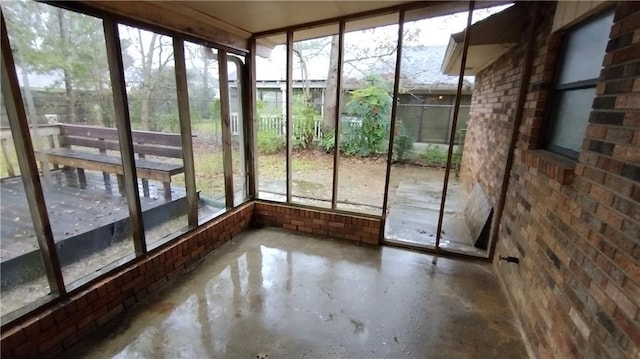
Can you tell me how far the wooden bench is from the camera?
2010 millimetres

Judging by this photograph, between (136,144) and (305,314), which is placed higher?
(136,144)

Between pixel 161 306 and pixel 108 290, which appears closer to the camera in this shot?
pixel 108 290

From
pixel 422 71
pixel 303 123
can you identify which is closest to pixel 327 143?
pixel 303 123

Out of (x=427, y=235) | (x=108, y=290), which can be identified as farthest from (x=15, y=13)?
(x=427, y=235)

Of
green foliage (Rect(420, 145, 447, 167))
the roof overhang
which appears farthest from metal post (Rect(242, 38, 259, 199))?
green foliage (Rect(420, 145, 447, 167))

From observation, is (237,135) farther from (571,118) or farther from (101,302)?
(571,118)

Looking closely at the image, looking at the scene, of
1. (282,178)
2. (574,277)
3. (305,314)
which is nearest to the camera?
(574,277)

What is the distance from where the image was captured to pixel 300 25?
310 centimetres

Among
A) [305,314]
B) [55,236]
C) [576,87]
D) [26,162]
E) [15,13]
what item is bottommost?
[305,314]

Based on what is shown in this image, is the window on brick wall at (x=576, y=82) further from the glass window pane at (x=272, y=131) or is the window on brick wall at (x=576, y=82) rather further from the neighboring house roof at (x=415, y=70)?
the neighboring house roof at (x=415, y=70)

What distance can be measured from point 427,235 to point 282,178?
7.57 feet

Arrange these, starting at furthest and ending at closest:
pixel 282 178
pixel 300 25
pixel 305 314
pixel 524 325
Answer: pixel 282 178
pixel 300 25
pixel 305 314
pixel 524 325

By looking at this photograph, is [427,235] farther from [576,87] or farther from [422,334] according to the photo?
[576,87]

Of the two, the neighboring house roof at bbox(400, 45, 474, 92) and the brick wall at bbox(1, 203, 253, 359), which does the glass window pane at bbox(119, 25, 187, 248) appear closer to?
the brick wall at bbox(1, 203, 253, 359)
